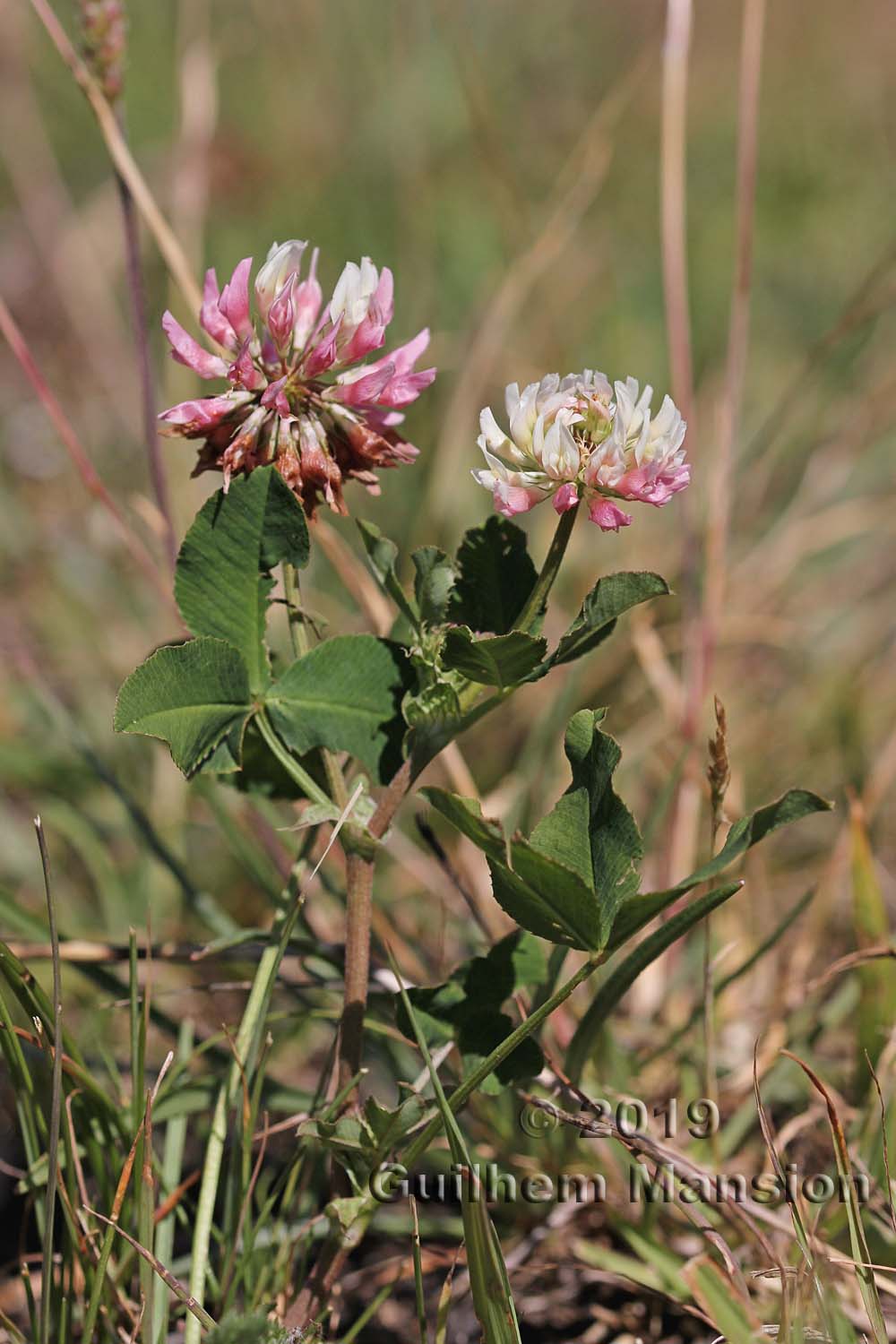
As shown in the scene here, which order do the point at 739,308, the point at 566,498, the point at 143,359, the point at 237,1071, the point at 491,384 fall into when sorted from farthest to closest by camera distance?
the point at 491,384, the point at 739,308, the point at 143,359, the point at 237,1071, the point at 566,498

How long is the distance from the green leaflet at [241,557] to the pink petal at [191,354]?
79 mm

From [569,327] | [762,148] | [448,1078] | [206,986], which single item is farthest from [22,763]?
[762,148]

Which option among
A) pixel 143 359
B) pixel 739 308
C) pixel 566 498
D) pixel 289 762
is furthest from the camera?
pixel 739 308

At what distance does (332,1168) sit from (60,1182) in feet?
0.64

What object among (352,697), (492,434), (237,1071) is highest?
(492,434)

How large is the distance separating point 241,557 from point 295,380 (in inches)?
5.0

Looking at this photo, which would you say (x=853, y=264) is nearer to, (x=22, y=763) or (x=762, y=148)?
(x=762, y=148)

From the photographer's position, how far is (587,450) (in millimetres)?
757

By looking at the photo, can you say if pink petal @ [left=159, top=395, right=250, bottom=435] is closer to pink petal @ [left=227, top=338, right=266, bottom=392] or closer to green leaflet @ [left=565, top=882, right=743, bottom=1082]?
pink petal @ [left=227, top=338, right=266, bottom=392]

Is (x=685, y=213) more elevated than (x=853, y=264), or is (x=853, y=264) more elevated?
(x=685, y=213)

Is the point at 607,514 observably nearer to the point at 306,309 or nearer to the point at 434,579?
the point at 434,579

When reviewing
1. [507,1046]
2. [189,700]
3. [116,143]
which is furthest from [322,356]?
[116,143]

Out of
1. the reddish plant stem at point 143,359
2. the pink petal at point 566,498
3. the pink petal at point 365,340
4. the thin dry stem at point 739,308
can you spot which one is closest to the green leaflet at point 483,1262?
the pink petal at point 566,498

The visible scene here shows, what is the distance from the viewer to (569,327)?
2777mm
